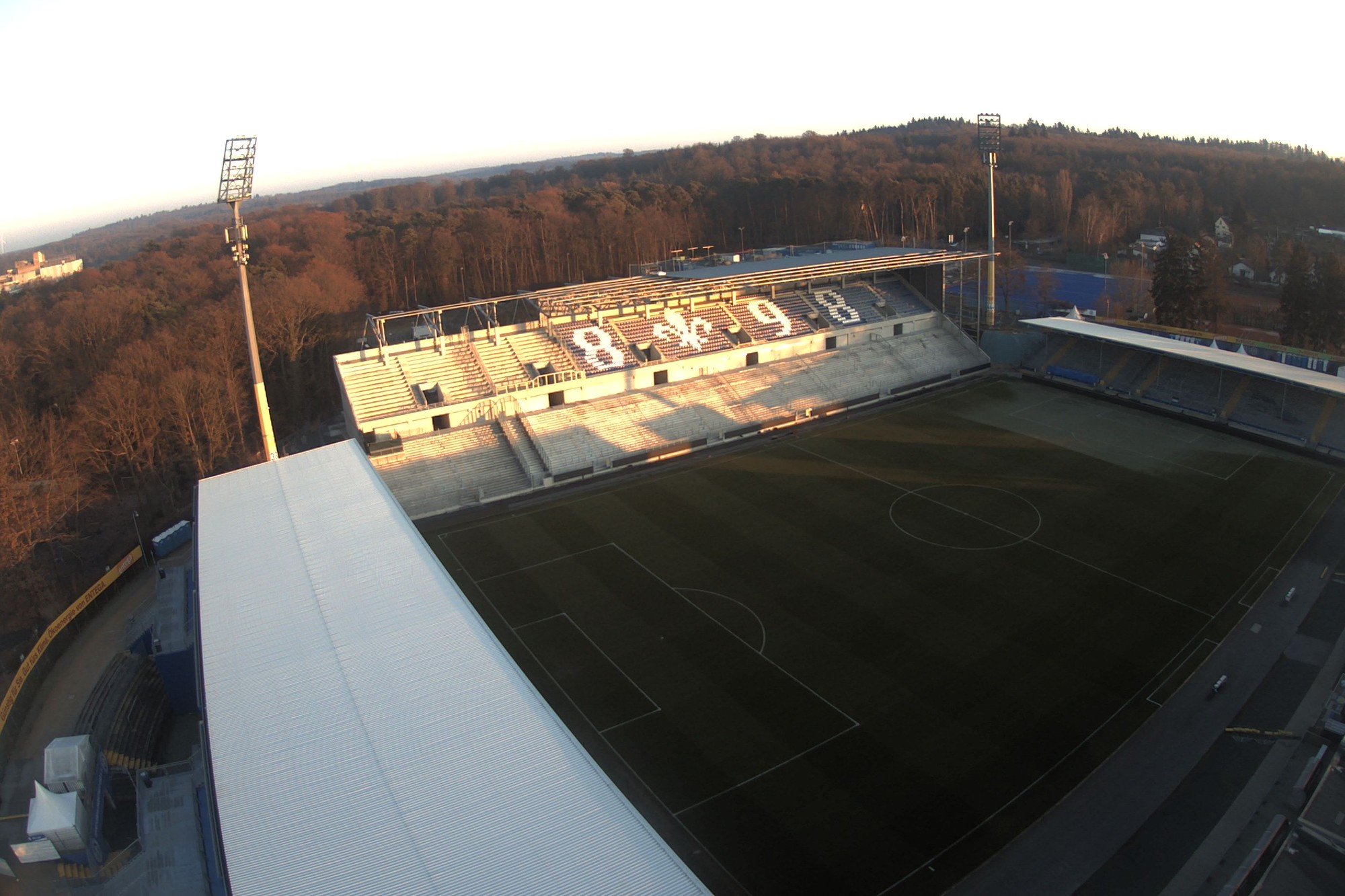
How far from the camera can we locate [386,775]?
1202 centimetres

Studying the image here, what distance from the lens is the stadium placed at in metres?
12.3

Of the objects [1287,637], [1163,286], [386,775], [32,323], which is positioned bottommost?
[1287,637]

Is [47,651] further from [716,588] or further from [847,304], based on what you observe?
[847,304]

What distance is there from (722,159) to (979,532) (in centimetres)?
10820

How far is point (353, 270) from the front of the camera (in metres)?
60.3

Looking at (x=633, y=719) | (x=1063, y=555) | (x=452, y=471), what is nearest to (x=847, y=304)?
(x=1063, y=555)

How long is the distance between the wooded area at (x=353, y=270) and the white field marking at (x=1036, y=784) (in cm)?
2479

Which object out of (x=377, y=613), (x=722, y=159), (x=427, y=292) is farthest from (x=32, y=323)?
(x=722, y=159)

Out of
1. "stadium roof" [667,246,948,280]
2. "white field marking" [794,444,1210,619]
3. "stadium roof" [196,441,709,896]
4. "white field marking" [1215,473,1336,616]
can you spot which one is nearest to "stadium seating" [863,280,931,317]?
"stadium roof" [667,246,948,280]

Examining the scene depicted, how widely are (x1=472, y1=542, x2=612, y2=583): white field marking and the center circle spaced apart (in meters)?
9.67

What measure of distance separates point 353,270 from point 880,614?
52.4 m

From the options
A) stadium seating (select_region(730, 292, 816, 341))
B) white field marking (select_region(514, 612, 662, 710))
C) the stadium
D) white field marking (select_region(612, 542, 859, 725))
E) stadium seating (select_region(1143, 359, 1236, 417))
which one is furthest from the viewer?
stadium seating (select_region(730, 292, 816, 341))

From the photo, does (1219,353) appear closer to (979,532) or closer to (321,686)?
(979,532)

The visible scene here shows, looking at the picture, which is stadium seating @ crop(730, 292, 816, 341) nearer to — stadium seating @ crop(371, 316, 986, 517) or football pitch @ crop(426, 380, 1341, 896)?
stadium seating @ crop(371, 316, 986, 517)
